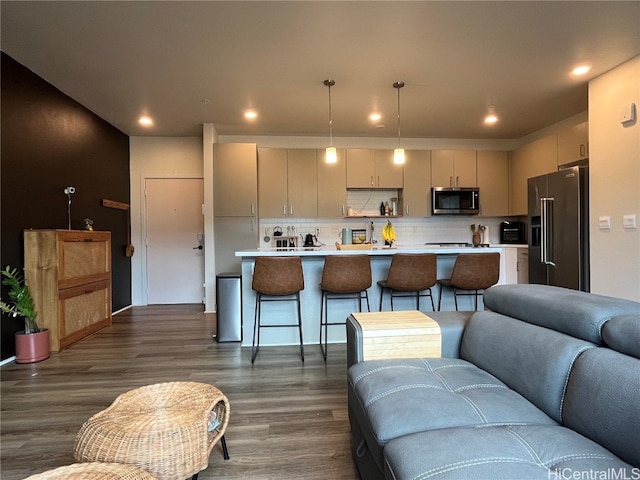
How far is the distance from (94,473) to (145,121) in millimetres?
4680

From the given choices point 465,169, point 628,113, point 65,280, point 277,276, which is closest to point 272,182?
point 277,276

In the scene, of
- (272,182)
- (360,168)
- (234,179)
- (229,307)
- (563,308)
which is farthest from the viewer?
(360,168)

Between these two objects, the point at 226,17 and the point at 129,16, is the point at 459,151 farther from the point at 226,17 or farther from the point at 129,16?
the point at 129,16

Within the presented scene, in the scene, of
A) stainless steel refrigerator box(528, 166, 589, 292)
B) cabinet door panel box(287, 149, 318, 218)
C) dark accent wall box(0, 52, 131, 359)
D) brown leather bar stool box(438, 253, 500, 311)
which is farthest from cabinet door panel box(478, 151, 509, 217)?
dark accent wall box(0, 52, 131, 359)

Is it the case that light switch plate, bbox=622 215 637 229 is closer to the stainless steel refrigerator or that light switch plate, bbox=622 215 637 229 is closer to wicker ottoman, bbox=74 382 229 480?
the stainless steel refrigerator

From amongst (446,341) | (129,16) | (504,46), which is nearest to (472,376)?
(446,341)

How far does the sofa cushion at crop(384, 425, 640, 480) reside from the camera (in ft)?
2.80

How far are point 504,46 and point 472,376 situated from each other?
9.03ft

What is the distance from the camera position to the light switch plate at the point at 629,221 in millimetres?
3035

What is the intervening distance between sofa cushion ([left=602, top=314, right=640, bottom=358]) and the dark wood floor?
1.19 m

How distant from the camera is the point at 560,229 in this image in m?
3.71

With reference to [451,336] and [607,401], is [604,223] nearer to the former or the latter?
[451,336]

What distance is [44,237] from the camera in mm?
3215

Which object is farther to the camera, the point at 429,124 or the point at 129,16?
the point at 429,124
